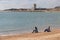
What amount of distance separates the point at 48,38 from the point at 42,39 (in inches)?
17.0

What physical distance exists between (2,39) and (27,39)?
1.71 metres

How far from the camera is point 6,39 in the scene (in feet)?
51.9

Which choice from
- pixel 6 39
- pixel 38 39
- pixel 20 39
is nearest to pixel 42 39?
pixel 38 39

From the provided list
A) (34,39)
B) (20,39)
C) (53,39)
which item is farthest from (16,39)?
(53,39)

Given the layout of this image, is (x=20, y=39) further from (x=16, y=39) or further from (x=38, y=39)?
(x=38, y=39)

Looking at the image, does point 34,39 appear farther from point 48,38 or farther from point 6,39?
point 6,39

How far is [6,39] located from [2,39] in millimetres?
258

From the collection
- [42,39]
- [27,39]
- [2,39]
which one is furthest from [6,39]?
[42,39]

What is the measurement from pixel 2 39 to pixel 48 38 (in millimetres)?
3001

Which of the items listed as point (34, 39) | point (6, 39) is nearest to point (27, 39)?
point (34, 39)

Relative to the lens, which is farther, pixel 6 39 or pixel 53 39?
pixel 6 39

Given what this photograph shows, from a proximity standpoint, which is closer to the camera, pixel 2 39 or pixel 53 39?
pixel 53 39

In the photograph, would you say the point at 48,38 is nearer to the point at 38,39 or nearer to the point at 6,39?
the point at 38,39

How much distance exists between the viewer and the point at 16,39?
1555 cm
